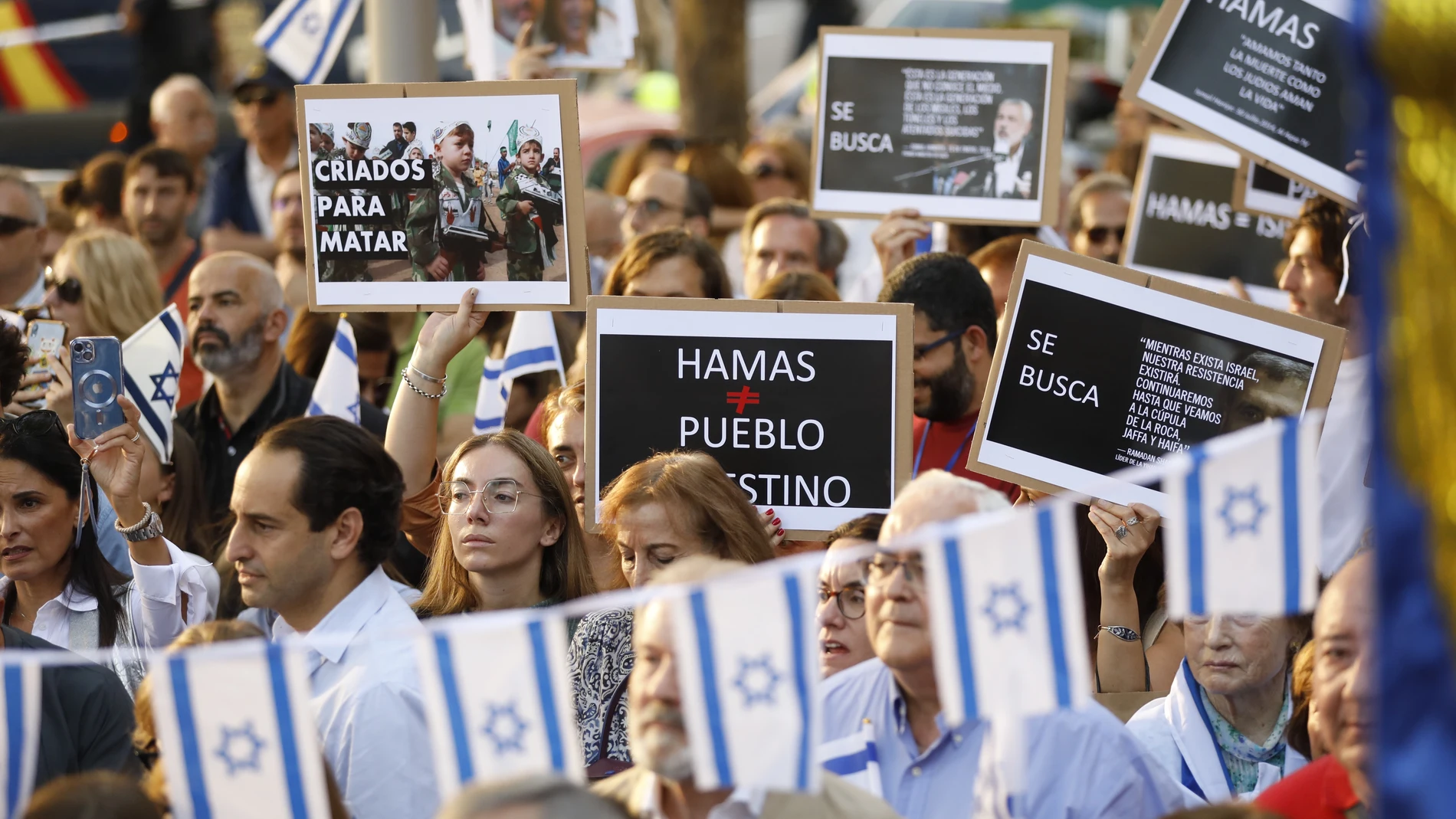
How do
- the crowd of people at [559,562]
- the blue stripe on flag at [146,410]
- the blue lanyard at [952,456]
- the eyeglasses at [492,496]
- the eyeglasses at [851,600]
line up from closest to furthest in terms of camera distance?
1. the crowd of people at [559,562]
2. the eyeglasses at [851,600]
3. the eyeglasses at [492,496]
4. the blue lanyard at [952,456]
5. the blue stripe on flag at [146,410]

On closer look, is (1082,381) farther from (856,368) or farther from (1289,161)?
(1289,161)

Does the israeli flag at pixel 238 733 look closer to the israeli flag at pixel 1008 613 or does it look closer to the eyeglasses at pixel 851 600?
the israeli flag at pixel 1008 613

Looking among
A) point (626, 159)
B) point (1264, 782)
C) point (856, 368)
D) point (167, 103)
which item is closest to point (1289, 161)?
point (856, 368)

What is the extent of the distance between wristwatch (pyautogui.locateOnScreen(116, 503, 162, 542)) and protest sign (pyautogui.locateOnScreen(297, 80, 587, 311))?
90 cm

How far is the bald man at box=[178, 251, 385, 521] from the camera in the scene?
21.4 feet

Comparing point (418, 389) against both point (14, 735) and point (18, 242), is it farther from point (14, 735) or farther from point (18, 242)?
point (18, 242)

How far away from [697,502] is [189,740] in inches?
67.0

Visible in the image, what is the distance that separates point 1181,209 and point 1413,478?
629cm

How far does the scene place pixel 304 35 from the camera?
992 centimetres

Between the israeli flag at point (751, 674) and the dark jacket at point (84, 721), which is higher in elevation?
the israeli flag at point (751, 674)

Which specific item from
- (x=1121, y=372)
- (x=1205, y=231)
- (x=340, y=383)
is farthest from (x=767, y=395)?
(x=1205, y=231)

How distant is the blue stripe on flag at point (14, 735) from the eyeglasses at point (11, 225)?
5.14 metres

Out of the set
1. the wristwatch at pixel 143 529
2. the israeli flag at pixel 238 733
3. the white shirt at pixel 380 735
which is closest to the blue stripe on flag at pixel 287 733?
the israeli flag at pixel 238 733

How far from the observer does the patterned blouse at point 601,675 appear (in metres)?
4.29
